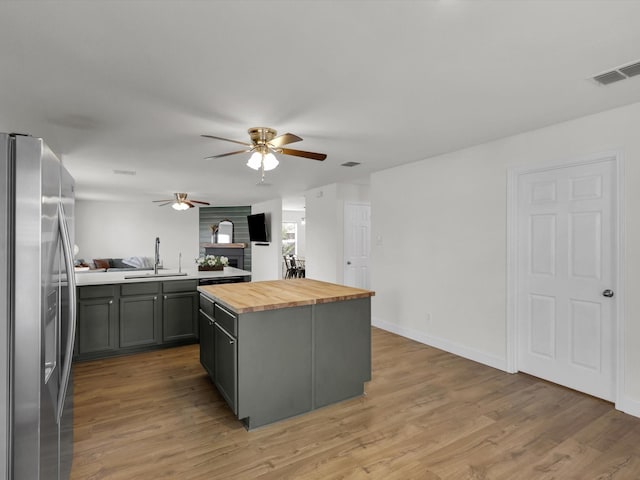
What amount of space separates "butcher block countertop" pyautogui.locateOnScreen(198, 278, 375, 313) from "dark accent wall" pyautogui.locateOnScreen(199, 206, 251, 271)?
7.30 metres

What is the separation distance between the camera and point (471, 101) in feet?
8.92

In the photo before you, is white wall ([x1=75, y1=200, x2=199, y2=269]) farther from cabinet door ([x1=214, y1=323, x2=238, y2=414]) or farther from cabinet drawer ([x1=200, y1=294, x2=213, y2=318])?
cabinet door ([x1=214, y1=323, x2=238, y2=414])

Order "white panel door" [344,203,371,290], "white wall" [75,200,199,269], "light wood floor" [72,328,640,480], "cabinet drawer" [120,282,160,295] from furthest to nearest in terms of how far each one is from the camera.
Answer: "white wall" [75,200,199,269]
"white panel door" [344,203,371,290]
"cabinet drawer" [120,282,160,295]
"light wood floor" [72,328,640,480]

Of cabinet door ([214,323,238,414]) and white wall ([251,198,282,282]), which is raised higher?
white wall ([251,198,282,282])

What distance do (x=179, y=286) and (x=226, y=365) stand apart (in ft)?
6.73

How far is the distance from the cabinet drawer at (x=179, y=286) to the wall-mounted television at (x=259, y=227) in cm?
497

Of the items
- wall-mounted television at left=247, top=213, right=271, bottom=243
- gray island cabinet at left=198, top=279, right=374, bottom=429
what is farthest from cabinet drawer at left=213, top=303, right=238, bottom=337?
wall-mounted television at left=247, top=213, right=271, bottom=243

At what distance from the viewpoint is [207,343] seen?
3.24 m

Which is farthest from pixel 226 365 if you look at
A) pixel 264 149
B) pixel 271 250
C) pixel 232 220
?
pixel 232 220

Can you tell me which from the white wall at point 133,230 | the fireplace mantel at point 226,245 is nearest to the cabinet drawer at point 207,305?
the white wall at point 133,230

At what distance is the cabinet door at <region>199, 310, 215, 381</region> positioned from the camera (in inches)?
122

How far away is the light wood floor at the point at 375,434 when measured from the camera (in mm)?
2080

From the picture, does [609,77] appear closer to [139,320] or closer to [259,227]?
[139,320]

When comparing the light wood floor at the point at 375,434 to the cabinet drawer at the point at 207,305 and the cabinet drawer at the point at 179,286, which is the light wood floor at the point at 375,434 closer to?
the cabinet drawer at the point at 207,305
